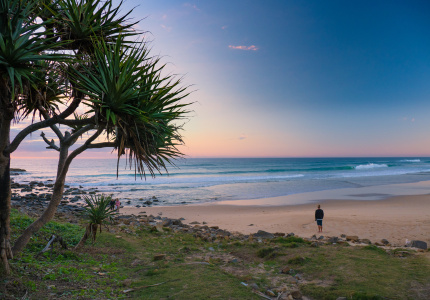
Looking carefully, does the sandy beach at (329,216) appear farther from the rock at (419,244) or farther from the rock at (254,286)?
the rock at (254,286)

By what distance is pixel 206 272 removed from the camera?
668cm

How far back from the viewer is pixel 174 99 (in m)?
5.55

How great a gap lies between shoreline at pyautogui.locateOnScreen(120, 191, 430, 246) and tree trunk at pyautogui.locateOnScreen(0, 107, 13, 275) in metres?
11.3

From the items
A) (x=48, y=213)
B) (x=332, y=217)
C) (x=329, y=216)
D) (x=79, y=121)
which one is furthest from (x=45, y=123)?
(x=329, y=216)

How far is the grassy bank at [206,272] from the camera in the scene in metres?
5.43

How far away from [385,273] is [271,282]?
2.65 meters

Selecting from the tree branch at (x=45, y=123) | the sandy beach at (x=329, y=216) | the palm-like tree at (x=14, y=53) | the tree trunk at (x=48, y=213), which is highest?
the palm-like tree at (x=14, y=53)

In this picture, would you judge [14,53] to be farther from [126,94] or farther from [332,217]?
[332,217]

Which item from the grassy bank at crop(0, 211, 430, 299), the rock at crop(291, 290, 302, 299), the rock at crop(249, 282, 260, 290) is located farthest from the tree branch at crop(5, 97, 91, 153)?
the rock at crop(291, 290, 302, 299)

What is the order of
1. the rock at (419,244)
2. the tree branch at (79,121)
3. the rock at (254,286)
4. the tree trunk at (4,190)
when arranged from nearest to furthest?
the tree trunk at (4,190), the tree branch at (79,121), the rock at (254,286), the rock at (419,244)

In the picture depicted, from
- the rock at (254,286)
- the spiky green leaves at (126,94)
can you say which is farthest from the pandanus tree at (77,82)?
the rock at (254,286)

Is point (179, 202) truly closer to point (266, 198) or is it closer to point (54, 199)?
point (266, 198)

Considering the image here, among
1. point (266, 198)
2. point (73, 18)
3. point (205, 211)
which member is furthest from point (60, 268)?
point (266, 198)

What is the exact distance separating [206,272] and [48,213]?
12.4 ft
